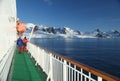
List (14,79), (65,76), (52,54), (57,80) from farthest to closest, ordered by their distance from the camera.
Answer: (14,79) < (52,54) < (57,80) < (65,76)

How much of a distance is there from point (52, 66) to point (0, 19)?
3401 mm

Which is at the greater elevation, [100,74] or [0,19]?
[0,19]

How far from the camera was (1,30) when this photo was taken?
8.18 feet

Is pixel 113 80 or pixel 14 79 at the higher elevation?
pixel 113 80

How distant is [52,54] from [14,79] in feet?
4.95

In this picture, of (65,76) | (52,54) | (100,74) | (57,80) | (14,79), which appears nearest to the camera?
(100,74)

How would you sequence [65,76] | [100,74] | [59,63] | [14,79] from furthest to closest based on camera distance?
[14,79] → [59,63] → [65,76] → [100,74]

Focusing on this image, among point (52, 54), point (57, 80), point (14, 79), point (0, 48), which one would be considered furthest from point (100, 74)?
point (14, 79)

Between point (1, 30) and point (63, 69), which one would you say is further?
point (63, 69)

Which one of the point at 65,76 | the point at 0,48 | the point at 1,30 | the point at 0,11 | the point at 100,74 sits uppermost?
the point at 0,11

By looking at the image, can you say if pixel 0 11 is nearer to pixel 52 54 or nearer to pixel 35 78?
pixel 52 54

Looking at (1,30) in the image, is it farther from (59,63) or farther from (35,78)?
(35,78)

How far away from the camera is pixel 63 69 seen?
14.5 ft

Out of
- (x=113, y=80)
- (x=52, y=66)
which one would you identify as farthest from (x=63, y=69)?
(x=113, y=80)
